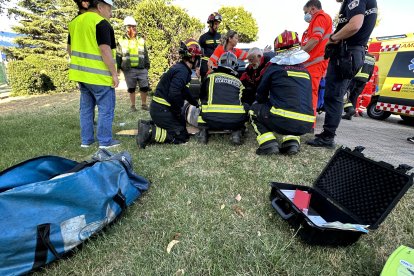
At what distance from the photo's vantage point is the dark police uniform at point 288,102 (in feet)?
9.62

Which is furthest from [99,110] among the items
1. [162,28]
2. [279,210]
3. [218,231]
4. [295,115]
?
[162,28]

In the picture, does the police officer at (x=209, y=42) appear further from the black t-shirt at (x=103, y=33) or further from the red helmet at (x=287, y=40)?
the black t-shirt at (x=103, y=33)

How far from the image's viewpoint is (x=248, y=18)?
25.9m

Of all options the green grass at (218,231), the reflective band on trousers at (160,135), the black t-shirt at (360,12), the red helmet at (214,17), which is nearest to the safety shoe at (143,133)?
the reflective band on trousers at (160,135)

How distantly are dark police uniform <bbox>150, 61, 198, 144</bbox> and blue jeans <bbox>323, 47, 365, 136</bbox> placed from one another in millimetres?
2030

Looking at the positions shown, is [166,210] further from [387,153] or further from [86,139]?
[387,153]

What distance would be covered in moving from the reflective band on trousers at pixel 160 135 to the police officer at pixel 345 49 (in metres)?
2.39

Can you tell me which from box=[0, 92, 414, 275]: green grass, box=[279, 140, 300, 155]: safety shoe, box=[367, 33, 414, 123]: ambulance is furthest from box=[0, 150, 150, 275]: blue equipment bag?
box=[367, 33, 414, 123]: ambulance

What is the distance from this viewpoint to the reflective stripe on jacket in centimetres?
312

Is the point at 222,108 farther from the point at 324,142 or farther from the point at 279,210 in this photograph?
the point at 279,210

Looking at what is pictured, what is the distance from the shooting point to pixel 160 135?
3.59 m

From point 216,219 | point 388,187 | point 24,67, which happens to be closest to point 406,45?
point 388,187

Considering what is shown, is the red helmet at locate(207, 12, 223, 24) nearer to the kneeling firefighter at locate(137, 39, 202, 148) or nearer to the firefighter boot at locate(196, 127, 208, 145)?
the kneeling firefighter at locate(137, 39, 202, 148)

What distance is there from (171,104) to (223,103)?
2.85 feet
